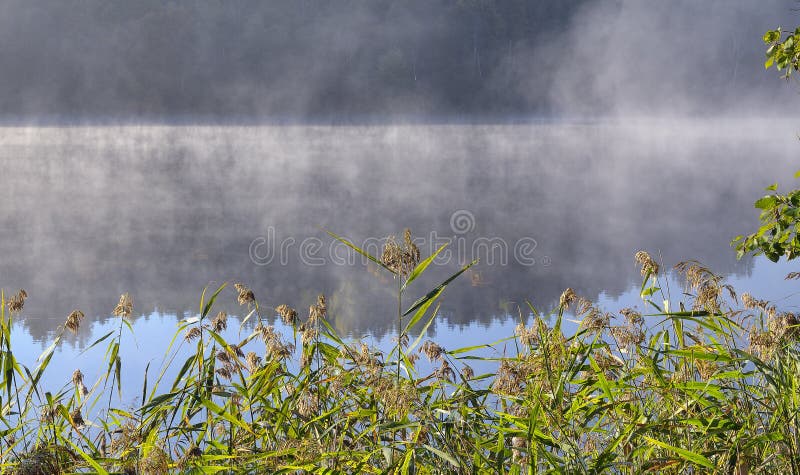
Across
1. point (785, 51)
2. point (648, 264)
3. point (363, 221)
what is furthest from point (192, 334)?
point (363, 221)

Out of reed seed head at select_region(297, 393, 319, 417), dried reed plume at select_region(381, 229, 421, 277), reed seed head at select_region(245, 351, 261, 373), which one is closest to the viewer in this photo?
dried reed plume at select_region(381, 229, 421, 277)

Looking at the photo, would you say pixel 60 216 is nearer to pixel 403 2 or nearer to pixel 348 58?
pixel 348 58

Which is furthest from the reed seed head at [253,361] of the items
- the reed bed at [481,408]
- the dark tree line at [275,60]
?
the dark tree line at [275,60]

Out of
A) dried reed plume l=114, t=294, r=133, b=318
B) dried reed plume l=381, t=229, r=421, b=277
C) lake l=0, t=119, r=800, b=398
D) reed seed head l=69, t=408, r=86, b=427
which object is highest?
lake l=0, t=119, r=800, b=398

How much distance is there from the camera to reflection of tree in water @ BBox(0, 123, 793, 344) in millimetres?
9773

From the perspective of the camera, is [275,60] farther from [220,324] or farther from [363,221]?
[220,324]

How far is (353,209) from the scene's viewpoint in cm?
1656

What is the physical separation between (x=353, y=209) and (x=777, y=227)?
14.4 meters

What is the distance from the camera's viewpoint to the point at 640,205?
16.5 meters

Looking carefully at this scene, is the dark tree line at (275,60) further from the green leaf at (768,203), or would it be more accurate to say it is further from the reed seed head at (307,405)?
the reed seed head at (307,405)

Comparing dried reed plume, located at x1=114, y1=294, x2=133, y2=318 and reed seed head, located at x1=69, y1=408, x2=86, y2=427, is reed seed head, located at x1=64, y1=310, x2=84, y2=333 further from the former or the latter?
reed seed head, located at x1=69, y1=408, x2=86, y2=427

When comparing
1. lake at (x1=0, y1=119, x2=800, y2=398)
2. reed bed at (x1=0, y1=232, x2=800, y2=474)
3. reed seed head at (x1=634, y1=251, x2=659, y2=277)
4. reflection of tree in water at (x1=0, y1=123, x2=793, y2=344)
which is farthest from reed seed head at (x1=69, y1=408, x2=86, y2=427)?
reflection of tree in water at (x1=0, y1=123, x2=793, y2=344)

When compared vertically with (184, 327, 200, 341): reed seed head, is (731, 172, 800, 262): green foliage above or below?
above

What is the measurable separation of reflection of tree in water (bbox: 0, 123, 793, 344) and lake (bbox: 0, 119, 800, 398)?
6cm
